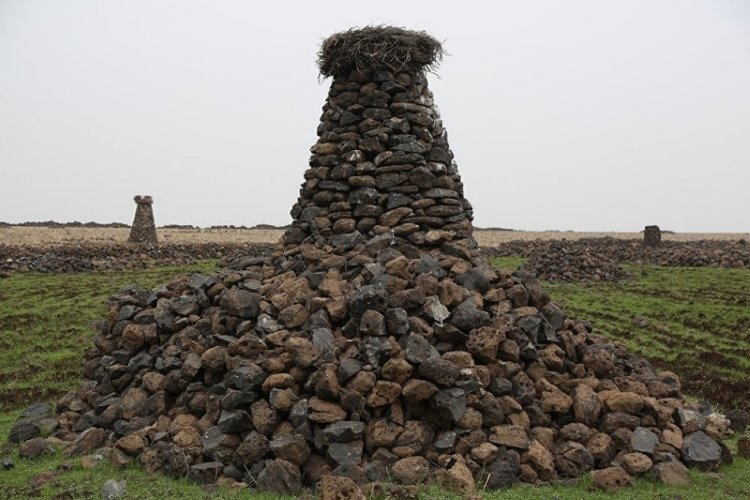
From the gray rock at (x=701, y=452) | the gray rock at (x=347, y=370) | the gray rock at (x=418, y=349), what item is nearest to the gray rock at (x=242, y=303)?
the gray rock at (x=347, y=370)

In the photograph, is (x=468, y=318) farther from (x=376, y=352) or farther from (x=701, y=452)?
(x=701, y=452)

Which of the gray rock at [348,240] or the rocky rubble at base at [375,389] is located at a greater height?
the gray rock at [348,240]

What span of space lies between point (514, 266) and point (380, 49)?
18820 mm

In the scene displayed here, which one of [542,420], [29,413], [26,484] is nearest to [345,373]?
[542,420]

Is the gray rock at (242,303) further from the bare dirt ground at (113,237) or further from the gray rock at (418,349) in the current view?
the bare dirt ground at (113,237)

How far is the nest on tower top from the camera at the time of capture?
405 inches

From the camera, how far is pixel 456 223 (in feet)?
33.5

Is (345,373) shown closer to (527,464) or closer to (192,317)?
(527,464)

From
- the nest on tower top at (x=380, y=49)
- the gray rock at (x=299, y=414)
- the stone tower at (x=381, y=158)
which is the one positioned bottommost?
the gray rock at (x=299, y=414)

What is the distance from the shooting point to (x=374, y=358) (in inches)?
293

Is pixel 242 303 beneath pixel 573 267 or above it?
above

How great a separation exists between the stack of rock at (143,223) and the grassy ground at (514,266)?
10.8 metres

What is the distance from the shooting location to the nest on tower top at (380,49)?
10.3 meters

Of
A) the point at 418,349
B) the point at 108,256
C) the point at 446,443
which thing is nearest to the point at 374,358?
the point at 418,349
